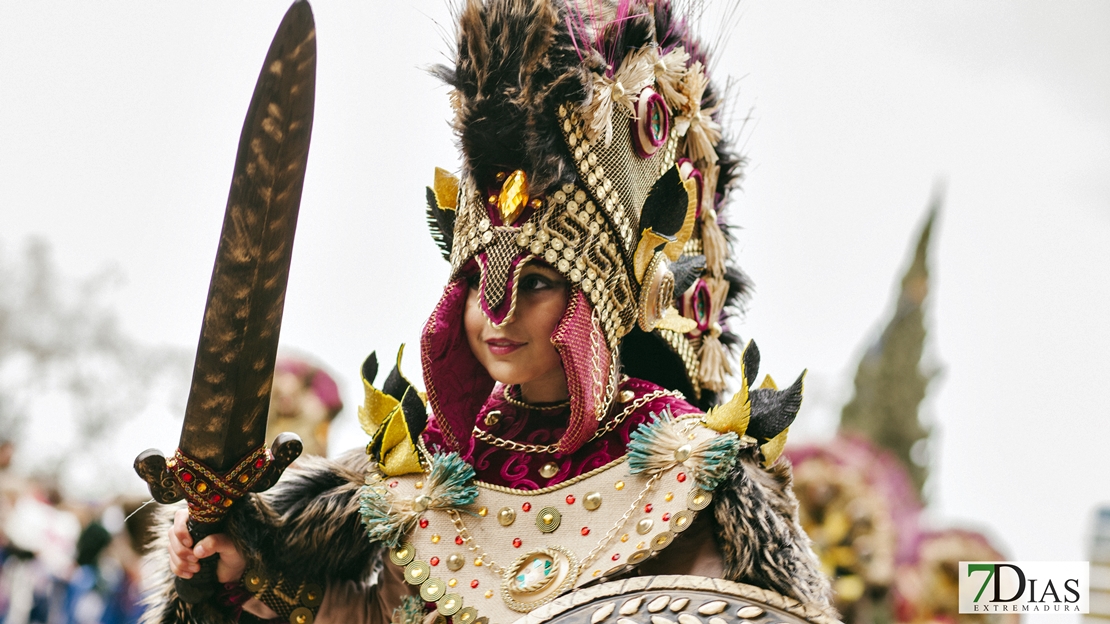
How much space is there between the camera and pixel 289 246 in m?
1.88

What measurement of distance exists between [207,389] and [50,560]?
392 centimetres

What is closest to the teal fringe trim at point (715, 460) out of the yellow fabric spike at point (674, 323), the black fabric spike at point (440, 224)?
the yellow fabric spike at point (674, 323)

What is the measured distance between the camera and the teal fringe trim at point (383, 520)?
7.14ft

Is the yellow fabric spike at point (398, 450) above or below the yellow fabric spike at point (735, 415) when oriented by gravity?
below

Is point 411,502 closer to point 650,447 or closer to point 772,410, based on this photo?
point 650,447

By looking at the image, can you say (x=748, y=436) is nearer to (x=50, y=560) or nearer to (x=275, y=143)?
(x=275, y=143)

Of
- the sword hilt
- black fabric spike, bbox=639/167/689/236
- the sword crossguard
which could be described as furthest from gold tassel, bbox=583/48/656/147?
the sword crossguard

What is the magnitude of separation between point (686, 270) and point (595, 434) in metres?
0.49

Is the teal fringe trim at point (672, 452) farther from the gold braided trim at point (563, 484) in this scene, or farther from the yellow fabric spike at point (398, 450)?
the yellow fabric spike at point (398, 450)

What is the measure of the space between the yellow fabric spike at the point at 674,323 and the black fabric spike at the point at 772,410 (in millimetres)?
263

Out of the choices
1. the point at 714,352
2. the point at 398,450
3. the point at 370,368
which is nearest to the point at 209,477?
the point at 398,450

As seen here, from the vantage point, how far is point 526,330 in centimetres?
209

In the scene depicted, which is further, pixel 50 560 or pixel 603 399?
pixel 50 560

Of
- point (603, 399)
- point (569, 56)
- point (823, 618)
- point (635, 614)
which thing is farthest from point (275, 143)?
point (823, 618)
